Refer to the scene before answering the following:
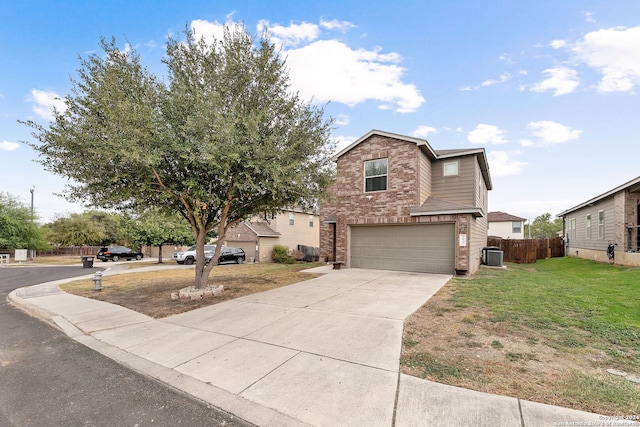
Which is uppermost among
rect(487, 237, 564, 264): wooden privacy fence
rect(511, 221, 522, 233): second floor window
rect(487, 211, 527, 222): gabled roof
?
rect(487, 211, 527, 222): gabled roof

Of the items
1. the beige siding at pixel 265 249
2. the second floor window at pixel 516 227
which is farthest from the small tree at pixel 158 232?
the second floor window at pixel 516 227

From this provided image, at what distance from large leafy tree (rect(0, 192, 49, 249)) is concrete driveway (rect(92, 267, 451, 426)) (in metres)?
30.8

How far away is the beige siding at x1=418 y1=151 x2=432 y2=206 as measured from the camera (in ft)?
41.9

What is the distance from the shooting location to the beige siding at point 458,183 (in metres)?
13.1

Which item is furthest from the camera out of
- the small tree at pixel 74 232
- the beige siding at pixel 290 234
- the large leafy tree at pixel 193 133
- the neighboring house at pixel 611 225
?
the small tree at pixel 74 232

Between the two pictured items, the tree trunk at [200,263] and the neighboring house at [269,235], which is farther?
the neighboring house at [269,235]

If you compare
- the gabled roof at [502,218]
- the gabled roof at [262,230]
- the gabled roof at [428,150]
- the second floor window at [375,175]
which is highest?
the gabled roof at [428,150]

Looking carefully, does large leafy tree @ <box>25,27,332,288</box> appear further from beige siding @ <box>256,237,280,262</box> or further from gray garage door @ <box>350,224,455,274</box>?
beige siding @ <box>256,237,280,262</box>

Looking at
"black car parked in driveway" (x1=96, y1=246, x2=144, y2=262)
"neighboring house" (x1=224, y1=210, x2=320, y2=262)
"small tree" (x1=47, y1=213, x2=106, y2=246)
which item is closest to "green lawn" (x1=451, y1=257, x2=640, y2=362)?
"neighboring house" (x1=224, y1=210, x2=320, y2=262)

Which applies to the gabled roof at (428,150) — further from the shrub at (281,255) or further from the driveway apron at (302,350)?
the shrub at (281,255)

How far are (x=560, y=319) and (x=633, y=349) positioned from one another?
1.48 meters

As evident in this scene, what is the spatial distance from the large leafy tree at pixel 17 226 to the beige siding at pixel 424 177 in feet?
112

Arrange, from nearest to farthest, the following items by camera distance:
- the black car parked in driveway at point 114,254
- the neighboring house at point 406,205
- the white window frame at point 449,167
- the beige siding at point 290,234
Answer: the neighboring house at point 406,205 < the white window frame at point 449,167 < the beige siding at point 290,234 < the black car parked in driveway at point 114,254

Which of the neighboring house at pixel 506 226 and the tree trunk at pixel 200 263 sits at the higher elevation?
the neighboring house at pixel 506 226
